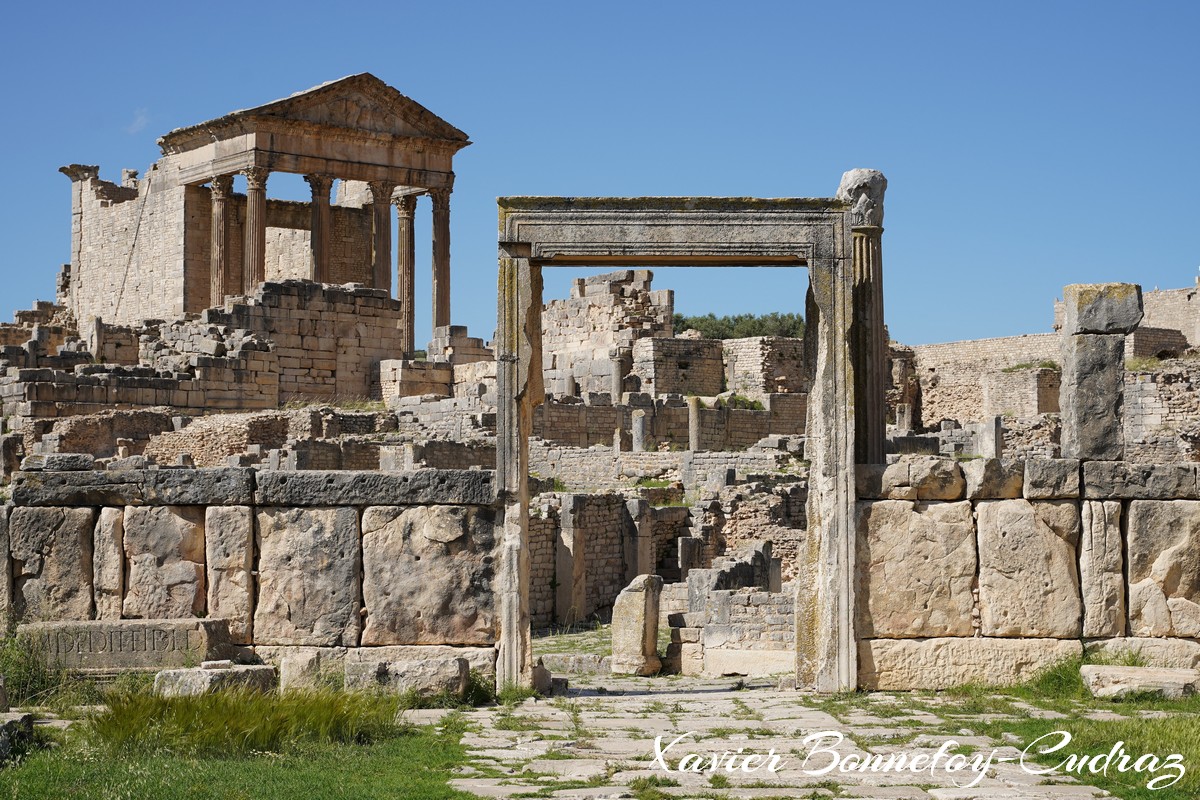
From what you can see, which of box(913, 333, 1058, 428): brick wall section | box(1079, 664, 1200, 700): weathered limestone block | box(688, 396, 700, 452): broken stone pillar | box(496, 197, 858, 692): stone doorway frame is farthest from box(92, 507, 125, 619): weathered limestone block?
box(913, 333, 1058, 428): brick wall section

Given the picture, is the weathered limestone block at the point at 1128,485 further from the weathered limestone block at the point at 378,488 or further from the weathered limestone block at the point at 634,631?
the weathered limestone block at the point at 634,631

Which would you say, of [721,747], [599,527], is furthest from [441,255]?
[721,747]

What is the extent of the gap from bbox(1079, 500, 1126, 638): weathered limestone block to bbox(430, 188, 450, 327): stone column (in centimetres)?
2838

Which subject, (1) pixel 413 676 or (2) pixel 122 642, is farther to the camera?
(2) pixel 122 642

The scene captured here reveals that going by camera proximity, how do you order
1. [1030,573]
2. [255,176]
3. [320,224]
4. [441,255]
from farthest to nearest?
1. [441,255]
2. [320,224]
3. [255,176]
4. [1030,573]

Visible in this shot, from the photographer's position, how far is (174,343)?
1099 inches

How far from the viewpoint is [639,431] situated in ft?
100

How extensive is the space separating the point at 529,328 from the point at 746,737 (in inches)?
133

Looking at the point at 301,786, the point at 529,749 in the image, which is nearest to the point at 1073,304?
the point at 529,749

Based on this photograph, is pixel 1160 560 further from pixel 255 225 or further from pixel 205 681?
pixel 255 225

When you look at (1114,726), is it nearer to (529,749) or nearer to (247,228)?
(529,749)

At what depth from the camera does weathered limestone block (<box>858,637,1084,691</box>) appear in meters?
10.8

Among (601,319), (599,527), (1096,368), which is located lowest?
(599,527)

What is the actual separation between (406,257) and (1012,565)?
93.9ft
